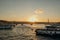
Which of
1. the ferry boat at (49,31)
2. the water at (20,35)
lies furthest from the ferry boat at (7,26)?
the ferry boat at (49,31)

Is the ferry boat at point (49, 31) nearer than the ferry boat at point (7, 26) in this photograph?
Yes

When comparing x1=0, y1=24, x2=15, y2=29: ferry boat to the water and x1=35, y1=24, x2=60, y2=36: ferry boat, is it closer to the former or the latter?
the water

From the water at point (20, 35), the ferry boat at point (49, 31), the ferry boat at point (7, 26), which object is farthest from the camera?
the ferry boat at point (7, 26)

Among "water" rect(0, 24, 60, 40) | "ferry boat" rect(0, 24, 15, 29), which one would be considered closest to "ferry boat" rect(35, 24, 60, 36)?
"water" rect(0, 24, 60, 40)

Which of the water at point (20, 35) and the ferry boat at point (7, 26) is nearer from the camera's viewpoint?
the water at point (20, 35)

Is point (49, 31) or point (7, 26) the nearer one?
point (49, 31)

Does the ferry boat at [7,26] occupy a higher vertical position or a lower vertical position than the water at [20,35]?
higher

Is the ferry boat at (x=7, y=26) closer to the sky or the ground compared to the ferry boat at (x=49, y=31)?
closer to the sky

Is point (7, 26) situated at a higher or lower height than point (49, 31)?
higher

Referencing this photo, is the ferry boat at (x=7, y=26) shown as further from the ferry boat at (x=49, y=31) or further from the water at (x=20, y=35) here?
the ferry boat at (x=49, y=31)

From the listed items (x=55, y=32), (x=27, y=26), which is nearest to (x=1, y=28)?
(x=27, y=26)

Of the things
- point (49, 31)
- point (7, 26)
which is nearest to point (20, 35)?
point (49, 31)

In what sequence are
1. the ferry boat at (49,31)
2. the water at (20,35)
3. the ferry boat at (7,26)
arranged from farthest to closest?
the ferry boat at (7,26) → the ferry boat at (49,31) → the water at (20,35)

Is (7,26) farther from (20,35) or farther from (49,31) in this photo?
(49,31)
